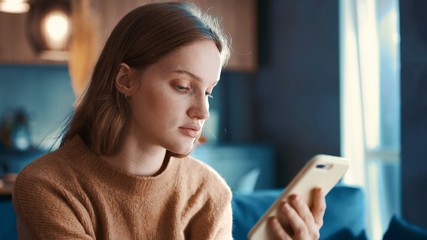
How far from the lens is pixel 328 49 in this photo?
15.1 ft

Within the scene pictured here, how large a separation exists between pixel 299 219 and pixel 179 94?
1.07ft

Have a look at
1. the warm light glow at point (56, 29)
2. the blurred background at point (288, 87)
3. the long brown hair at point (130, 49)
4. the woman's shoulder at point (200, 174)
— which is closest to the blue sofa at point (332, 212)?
the woman's shoulder at point (200, 174)

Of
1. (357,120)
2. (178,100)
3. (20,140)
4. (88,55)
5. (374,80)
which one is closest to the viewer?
(178,100)

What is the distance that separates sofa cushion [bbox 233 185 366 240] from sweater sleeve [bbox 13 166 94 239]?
924mm

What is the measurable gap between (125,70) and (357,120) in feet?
11.0

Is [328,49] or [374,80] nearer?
[374,80]

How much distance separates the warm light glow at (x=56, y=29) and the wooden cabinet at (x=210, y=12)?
116cm

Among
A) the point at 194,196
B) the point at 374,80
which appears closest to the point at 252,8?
the point at 374,80

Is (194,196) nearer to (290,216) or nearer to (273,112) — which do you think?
(290,216)

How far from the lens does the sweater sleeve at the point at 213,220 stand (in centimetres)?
135

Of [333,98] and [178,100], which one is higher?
[178,100]
